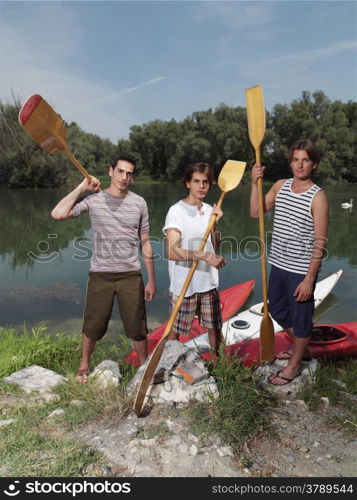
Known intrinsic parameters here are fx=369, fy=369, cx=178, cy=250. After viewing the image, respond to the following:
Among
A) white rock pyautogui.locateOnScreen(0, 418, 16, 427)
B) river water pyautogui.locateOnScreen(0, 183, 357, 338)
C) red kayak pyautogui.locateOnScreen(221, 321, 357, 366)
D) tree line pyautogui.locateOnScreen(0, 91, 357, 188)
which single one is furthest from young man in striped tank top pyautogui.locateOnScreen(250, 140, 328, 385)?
tree line pyautogui.locateOnScreen(0, 91, 357, 188)

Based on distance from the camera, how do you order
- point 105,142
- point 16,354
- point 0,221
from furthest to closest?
point 105,142 → point 0,221 → point 16,354

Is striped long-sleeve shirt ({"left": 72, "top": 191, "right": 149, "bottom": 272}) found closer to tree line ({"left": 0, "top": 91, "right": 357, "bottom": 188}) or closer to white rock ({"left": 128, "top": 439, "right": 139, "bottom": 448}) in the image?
white rock ({"left": 128, "top": 439, "right": 139, "bottom": 448})

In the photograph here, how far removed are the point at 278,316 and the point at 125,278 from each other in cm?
116

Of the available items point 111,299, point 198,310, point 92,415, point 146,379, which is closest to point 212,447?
point 146,379

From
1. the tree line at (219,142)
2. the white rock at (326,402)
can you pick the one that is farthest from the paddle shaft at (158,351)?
the tree line at (219,142)

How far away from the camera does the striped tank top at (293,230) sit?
7.96ft

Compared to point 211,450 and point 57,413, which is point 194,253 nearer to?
point 211,450

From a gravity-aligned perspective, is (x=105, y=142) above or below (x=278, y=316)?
above

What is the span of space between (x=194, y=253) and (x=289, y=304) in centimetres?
79

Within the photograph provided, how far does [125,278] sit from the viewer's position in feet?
8.89

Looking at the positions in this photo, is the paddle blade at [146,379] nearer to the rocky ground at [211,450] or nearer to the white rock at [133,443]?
the rocky ground at [211,450]
